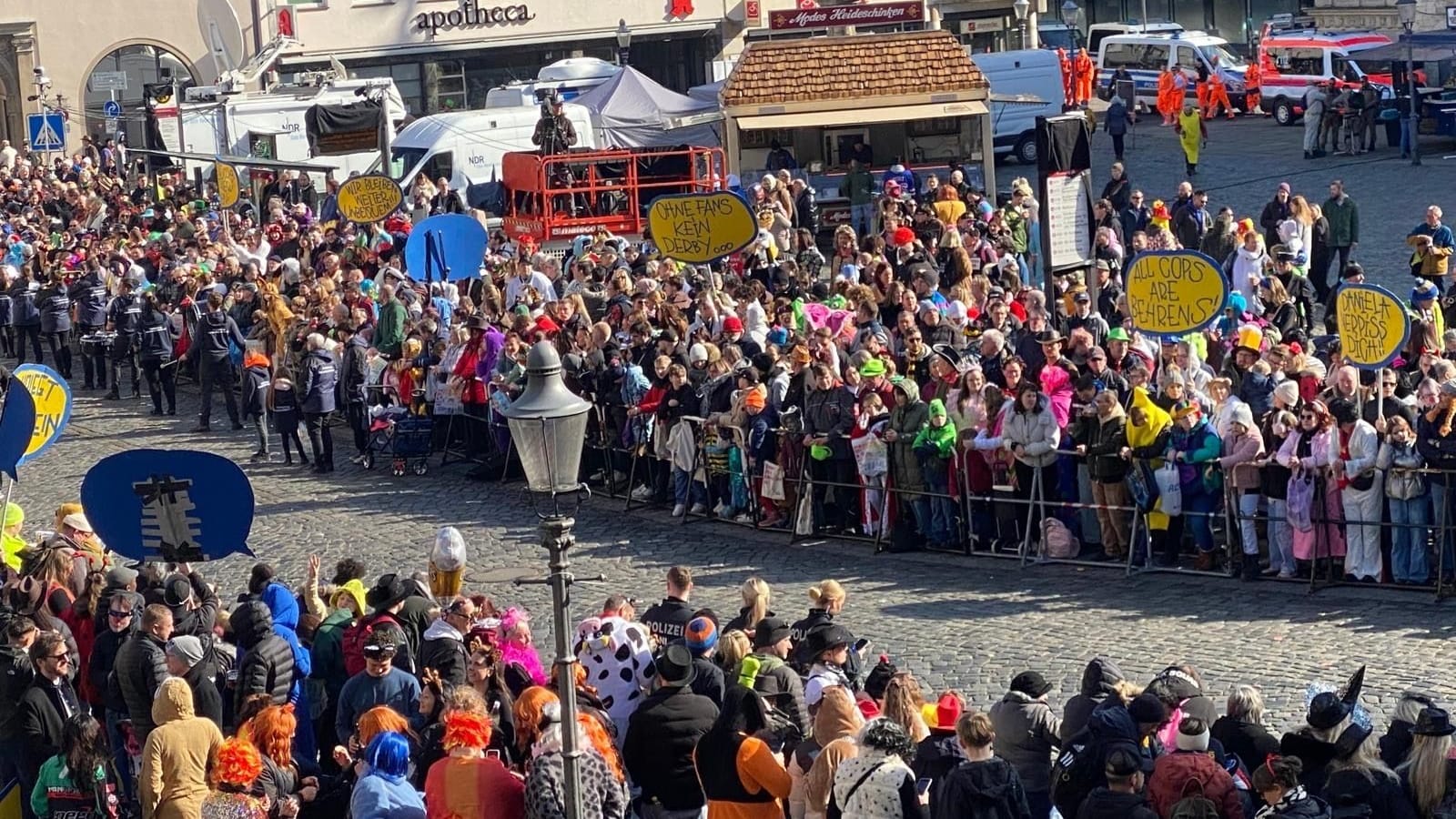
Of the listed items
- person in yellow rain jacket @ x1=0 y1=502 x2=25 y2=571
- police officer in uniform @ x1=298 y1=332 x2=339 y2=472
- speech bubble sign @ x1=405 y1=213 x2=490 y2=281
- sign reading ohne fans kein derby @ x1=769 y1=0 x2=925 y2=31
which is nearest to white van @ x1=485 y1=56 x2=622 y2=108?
sign reading ohne fans kein derby @ x1=769 y1=0 x2=925 y2=31

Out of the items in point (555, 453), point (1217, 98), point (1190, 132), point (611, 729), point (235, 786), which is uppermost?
point (1217, 98)

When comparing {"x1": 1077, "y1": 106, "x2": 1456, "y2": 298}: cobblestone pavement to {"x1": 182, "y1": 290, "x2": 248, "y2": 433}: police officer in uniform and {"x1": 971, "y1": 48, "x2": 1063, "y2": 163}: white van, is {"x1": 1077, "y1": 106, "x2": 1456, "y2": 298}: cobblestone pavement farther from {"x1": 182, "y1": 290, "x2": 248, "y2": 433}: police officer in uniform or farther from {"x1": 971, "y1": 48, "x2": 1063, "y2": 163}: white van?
{"x1": 182, "y1": 290, "x2": 248, "y2": 433}: police officer in uniform

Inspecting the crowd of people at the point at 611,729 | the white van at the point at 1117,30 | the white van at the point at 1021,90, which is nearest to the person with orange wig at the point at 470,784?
the crowd of people at the point at 611,729

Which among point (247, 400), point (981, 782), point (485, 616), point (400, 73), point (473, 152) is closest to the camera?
point (981, 782)

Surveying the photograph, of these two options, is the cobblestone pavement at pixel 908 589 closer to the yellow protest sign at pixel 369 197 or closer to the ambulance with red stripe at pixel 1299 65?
the yellow protest sign at pixel 369 197

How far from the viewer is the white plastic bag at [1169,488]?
15719 mm

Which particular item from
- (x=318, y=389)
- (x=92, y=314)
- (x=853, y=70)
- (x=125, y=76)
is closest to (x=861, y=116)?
(x=853, y=70)

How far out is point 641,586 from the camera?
55.3 ft

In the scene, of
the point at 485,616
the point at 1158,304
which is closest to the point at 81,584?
the point at 485,616

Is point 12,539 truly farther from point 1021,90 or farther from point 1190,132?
point 1021,90

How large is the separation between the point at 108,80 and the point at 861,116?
34.1 m

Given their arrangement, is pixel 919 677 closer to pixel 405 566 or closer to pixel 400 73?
pixel 405 566

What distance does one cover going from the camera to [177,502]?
12.4 m

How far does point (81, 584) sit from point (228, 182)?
20234 millimetres
